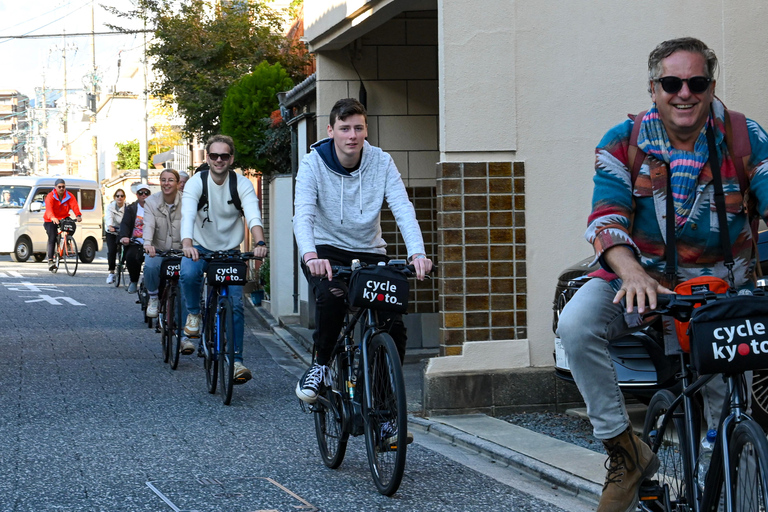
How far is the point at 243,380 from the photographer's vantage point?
8.23 meters

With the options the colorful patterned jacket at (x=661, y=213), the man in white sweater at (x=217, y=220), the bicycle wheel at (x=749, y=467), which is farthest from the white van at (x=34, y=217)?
the bicycle wheel at (x=749, y=467)

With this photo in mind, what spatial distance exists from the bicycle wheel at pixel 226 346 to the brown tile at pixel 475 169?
83.5 inches

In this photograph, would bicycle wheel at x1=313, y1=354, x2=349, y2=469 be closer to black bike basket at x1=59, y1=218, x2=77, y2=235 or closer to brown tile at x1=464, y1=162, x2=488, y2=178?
brown tile at x1=464, y1=162, x2=488, y2=178

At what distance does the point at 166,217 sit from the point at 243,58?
1181 centimetres

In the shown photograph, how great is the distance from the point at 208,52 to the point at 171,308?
12862mm

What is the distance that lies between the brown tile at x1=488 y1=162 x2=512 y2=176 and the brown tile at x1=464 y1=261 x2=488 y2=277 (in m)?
0.64

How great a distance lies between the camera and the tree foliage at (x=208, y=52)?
73.0ft

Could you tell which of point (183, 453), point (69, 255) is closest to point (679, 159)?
point (183, 453)

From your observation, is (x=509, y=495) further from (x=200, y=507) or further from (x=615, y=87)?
(x=615, y=87)

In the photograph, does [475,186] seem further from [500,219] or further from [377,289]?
[377,289]

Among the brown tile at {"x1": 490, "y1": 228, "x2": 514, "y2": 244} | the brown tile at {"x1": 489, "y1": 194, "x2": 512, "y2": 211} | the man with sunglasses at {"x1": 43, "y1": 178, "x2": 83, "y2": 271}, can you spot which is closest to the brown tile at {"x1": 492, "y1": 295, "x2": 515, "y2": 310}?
the brown tile at {"x1": 490, "y1": 228, "x2": 514, "y2": 244}

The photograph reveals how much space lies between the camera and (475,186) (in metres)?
7.77

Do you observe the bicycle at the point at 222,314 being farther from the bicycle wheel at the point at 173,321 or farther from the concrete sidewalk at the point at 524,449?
the concrete sidewalk at the point at 524,449

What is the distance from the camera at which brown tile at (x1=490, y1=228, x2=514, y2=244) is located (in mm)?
7805
